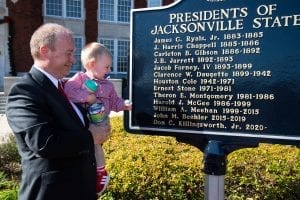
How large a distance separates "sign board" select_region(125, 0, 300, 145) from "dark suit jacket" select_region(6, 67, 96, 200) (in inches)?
40.4

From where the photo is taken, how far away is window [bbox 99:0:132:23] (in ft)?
103

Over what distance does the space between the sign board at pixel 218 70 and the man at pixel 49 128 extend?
99 centimetres

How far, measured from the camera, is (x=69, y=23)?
30.0 meters

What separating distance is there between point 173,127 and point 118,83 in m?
17.8

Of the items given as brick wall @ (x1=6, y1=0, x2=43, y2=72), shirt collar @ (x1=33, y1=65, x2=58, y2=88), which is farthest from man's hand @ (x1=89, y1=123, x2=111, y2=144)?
brick wall @ (x1=6, y1=0, x2=43, y2=72)

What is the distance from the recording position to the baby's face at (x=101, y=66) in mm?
3865

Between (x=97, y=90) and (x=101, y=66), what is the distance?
0.20 meters

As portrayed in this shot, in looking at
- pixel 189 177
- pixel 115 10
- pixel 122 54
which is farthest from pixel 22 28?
pixel 189 177

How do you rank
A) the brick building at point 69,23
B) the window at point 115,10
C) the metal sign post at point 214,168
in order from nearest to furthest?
the metal sign post at point 214,168, the brick building at point 69,23, the window at point 115,10

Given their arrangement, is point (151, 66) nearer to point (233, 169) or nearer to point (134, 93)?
point (134, 93)

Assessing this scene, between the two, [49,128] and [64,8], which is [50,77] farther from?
[64,8]

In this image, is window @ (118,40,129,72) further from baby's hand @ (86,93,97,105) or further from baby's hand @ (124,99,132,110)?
baby's hand @ (86,93,97,105)

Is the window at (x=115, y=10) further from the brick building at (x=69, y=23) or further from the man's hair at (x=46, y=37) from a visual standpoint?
the man's hair at (x=46, y=37)

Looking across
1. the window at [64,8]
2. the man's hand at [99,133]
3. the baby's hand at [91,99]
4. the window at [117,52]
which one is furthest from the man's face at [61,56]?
the window at [117,52]
